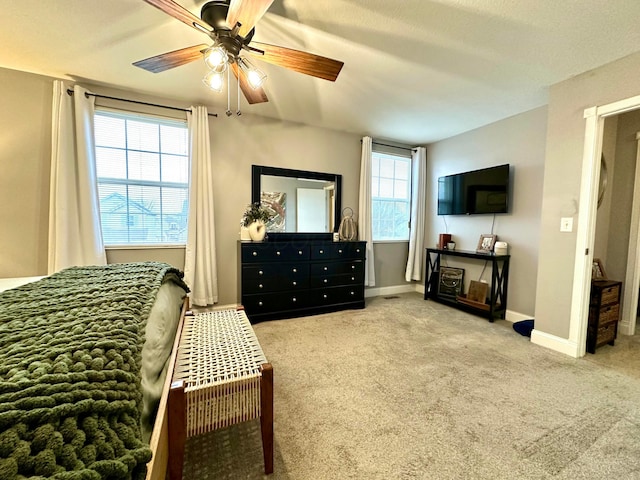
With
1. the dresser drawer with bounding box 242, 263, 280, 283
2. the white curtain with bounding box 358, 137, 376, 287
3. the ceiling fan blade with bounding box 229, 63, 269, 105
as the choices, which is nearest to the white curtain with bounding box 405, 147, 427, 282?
the white curtain with bounding box 358, 137, 376, 287

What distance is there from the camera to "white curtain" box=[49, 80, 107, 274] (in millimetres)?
2549

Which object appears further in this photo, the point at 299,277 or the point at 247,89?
the point at 299,277

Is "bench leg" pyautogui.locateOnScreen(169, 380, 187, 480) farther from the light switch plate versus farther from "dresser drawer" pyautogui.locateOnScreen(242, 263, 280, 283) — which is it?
the light switch plate

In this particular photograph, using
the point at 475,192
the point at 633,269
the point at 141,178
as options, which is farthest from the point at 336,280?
the point at 633,269

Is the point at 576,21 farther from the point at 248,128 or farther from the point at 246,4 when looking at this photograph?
the point at 248,128

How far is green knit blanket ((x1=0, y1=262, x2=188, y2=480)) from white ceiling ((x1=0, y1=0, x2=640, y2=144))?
192 cm

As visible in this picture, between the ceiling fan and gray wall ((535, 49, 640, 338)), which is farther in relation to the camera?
gray wall ((535, 49, 640, 338))

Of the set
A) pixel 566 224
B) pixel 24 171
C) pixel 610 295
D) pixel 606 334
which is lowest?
pixel 606 334

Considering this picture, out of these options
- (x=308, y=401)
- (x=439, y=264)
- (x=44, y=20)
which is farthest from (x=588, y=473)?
(x=44, y=20)

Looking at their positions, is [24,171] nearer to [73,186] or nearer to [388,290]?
[73,186]

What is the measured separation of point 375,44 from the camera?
202 centimetres

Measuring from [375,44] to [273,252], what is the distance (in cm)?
221

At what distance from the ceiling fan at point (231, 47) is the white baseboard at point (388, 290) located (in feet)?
10.7

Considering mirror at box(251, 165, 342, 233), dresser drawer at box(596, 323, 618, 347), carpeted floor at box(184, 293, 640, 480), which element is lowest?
carpeted floor at box(184, 293, 640, 480)
